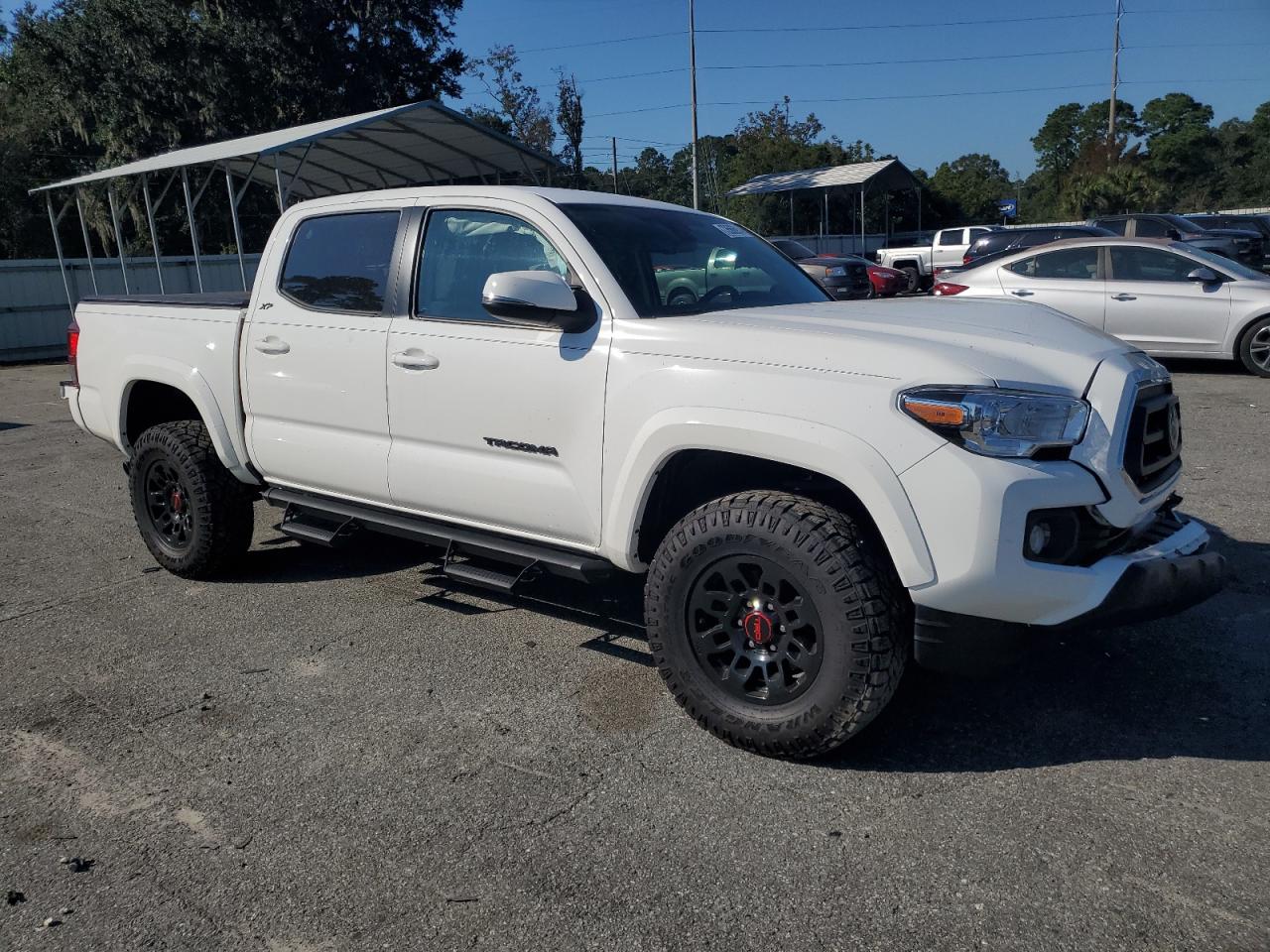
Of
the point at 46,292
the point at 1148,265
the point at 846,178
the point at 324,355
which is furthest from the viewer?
the point at 846,178

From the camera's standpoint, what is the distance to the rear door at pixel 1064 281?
37.8 ft

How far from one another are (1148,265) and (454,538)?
9973 mm

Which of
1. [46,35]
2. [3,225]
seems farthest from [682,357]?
[3,225]

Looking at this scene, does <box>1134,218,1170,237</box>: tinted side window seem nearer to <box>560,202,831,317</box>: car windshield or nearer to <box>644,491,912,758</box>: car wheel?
<box>560,202,831,317</box>: car windshield

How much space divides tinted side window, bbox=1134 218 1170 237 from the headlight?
18.5 meters

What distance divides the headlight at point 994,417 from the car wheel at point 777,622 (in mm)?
432

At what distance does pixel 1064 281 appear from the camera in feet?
38.7

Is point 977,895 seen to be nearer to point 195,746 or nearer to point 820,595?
point 820,595

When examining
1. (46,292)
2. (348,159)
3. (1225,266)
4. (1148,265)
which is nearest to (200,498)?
(1148,265)

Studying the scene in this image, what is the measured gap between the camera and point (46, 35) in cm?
2842

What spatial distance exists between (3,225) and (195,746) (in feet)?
111

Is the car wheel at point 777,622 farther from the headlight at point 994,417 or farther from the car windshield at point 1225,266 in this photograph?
the car windshield at point 1225,266

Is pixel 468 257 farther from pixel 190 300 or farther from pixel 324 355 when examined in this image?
pixel 190 300

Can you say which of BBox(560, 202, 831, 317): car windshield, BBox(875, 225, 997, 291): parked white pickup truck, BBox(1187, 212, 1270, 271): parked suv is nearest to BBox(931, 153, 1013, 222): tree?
BBox(875, 225, 997, 291): parked white pickup truck
